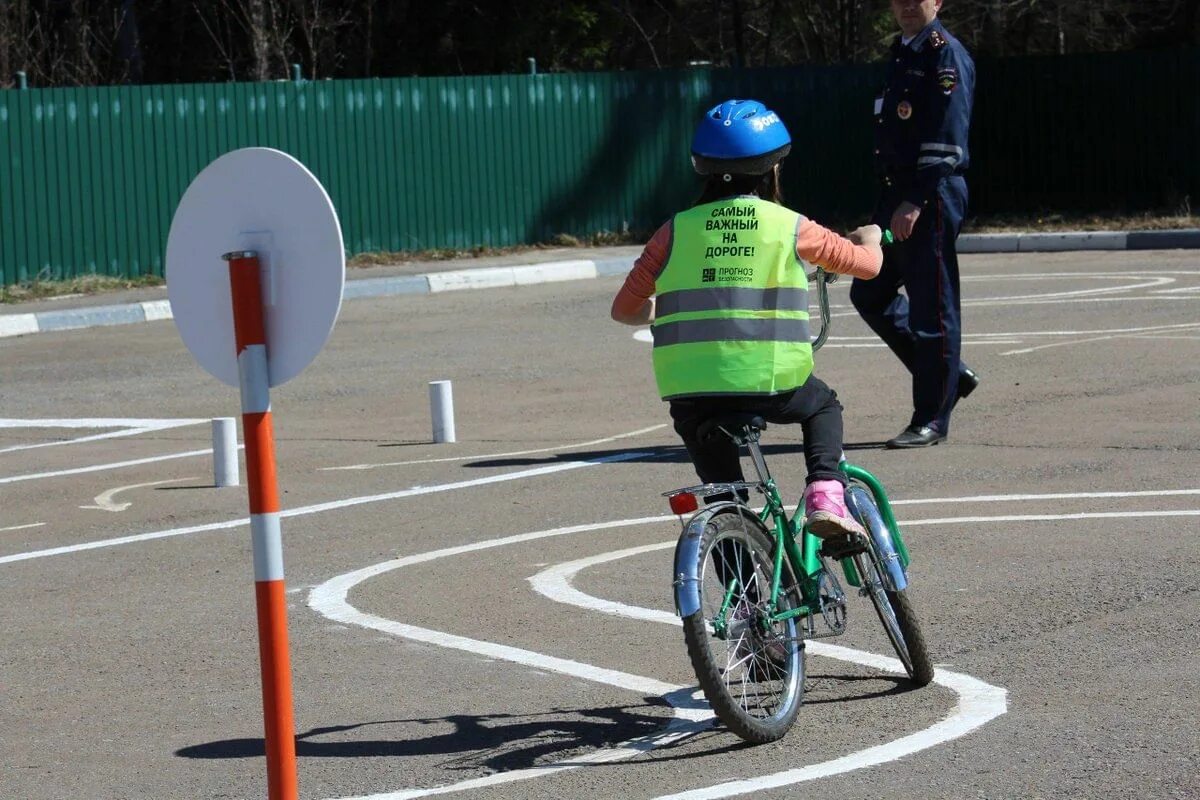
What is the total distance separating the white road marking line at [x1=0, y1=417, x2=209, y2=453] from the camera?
1267 cm

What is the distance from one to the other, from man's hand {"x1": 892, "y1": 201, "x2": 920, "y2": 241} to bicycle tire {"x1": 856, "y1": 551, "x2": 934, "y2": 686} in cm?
452

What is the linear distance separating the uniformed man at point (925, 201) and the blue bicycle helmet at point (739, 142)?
486 cm

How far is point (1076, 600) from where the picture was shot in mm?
7238

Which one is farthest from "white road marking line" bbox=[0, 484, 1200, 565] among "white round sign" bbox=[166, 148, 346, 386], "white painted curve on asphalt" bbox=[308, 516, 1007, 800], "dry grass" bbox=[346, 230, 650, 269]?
"dry grass" bbox=[346, 230, 650, 269]

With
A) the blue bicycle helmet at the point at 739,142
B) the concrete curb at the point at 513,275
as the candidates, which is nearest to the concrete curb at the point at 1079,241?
the concrete curb at the point at 513,275

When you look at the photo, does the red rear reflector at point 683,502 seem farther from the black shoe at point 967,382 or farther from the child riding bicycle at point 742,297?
the black shoe at point 967,382

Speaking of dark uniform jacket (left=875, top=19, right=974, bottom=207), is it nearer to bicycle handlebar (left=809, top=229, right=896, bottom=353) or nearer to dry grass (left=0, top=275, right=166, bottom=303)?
bicycle handlebar (left=809, top=229, right=896, bottom=353)

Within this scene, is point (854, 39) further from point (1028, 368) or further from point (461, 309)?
point (1028, 368)

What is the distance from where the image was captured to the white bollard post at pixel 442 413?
11.8m

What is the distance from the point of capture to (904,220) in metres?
10.6

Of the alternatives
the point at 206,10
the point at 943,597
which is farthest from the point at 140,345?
the point at 206,10

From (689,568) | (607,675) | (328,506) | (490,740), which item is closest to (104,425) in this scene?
(328,506)

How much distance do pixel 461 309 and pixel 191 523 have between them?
33.2 feet

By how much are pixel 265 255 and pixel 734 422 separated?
1.69 m
